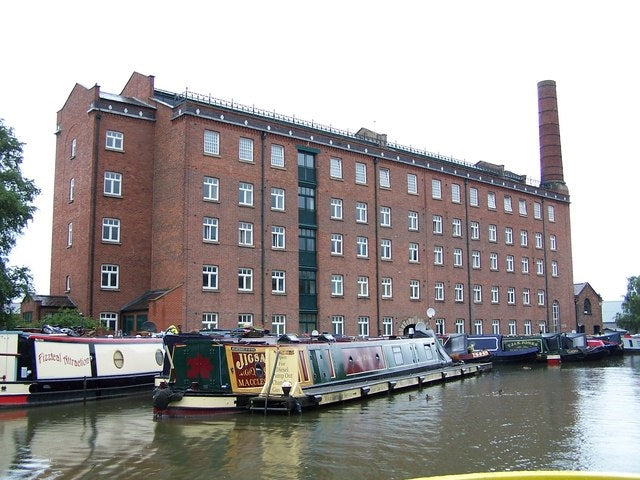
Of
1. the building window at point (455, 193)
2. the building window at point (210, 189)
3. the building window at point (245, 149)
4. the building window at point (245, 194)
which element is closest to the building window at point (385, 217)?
the building window at point (455, 193)

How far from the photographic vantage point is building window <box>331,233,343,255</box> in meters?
39.6

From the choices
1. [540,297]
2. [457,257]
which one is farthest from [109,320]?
[540,297]

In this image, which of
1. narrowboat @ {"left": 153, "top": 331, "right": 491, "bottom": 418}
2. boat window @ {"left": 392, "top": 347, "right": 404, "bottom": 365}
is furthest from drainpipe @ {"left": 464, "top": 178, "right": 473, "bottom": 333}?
narrowboat @ {"left": 153, "top": 331, "right": 491, "bottom": 418}

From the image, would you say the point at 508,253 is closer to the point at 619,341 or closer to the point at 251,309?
the point at 619,341

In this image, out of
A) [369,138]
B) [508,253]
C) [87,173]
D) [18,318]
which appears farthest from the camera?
[508,253]

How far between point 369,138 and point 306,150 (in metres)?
9.15

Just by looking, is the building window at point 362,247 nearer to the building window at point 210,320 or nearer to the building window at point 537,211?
the building window at point 210,320

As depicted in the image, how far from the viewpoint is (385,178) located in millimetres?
43531

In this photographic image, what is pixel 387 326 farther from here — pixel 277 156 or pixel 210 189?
pixel 210 189

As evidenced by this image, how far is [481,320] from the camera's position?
4844 cm

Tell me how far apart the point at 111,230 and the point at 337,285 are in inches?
518

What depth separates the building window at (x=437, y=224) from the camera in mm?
46281

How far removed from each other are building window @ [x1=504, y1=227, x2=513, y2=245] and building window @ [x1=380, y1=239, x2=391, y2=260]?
1363cm

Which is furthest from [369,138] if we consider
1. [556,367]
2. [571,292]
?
[571,292]
